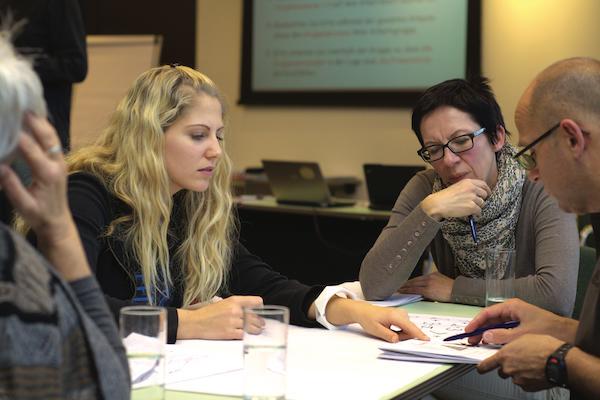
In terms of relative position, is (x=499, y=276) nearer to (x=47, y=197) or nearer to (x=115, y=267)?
(x=115, y=267)

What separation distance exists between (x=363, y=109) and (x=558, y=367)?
4385 mm

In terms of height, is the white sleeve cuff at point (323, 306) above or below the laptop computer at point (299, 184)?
above

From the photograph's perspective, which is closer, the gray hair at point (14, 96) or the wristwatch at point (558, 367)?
the gray hair at point (14, 96)

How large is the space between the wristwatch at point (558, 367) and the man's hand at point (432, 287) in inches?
31.0

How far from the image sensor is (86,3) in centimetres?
723

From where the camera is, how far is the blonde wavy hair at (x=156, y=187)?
2152 mm

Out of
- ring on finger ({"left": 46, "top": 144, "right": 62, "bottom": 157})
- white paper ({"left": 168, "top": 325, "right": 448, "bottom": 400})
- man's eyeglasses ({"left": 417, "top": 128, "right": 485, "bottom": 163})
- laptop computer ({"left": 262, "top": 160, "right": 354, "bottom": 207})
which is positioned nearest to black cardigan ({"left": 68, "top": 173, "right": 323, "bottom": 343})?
white paper ({"left": 168, "top": 325, "right": 448, "bottom": 400})

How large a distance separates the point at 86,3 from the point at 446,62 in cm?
326

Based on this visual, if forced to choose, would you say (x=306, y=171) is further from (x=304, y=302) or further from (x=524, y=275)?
(x=304, y=302)

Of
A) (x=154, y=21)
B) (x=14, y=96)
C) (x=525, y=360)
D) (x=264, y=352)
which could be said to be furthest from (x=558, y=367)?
(x=154, y=21)

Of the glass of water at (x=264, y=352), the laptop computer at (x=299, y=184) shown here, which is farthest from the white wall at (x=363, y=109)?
the glass of water at (x=264, y=352)

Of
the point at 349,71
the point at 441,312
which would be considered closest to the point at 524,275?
the point at 441,312

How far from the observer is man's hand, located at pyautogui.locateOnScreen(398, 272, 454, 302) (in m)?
2.51

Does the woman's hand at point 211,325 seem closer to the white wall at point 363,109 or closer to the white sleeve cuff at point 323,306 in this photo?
the white sleeve cuff at point 323,306
